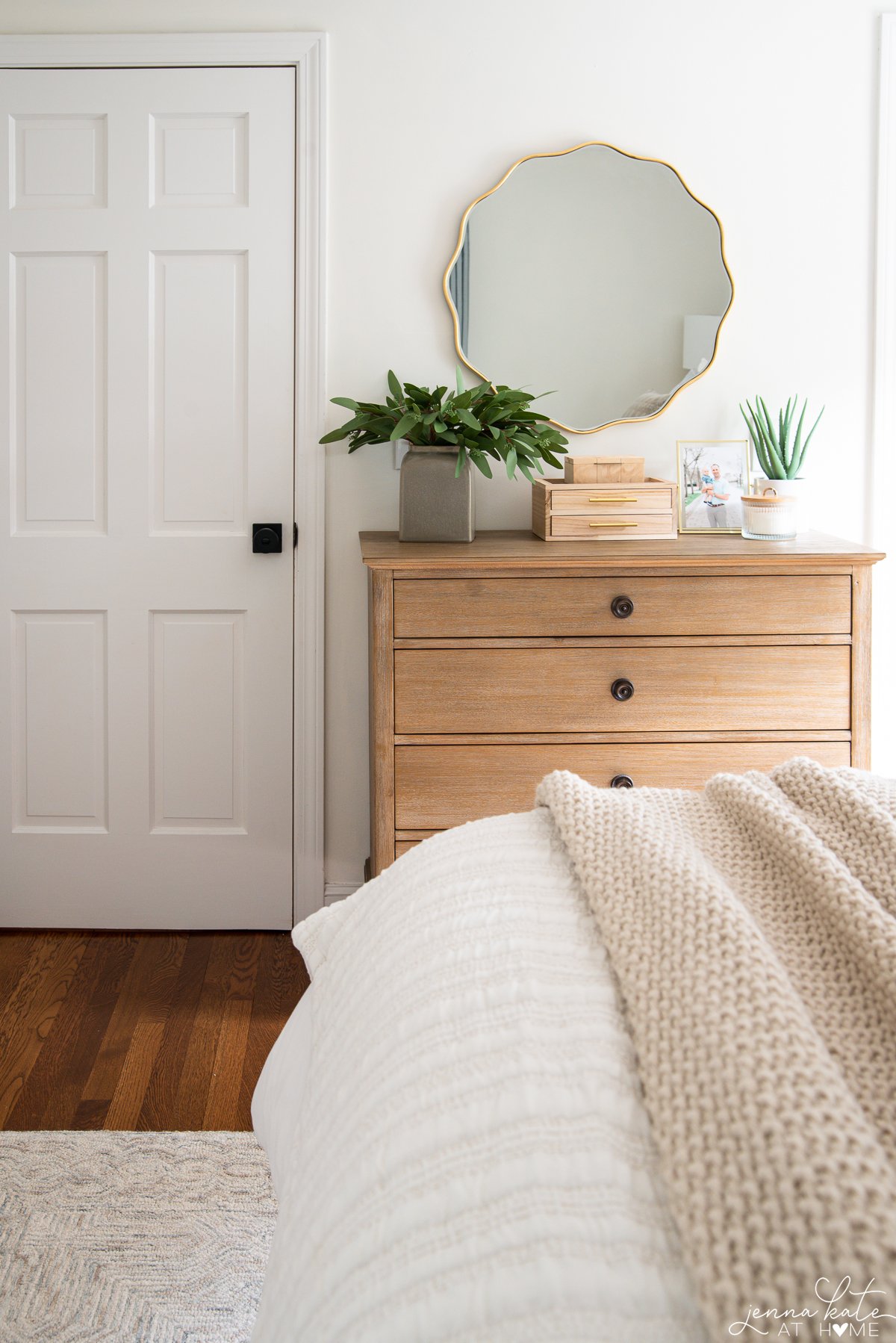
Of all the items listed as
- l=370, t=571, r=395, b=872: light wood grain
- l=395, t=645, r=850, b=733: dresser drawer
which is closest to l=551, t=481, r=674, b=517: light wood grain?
l=395, t=645, r=850, b=733: dresser drawer

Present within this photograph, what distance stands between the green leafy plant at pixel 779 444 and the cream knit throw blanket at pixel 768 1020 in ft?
5.02

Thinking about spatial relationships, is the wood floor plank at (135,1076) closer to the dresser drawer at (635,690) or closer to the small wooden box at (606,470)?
the dresser drawer at (635,690)

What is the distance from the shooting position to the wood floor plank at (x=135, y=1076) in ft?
6.04

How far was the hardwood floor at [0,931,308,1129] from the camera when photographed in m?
1.88

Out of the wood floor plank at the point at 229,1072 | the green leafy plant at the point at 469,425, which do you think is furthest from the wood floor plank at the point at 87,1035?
the green leafy plant at the point at 469,425

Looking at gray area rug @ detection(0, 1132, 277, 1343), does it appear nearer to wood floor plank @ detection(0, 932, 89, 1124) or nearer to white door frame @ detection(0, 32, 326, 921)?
wood floor plank @ detection(0, 932, 89, 1124)

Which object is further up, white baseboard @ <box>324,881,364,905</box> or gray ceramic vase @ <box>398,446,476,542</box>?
gray ceramic vase @ <box>398,446,476,542</box>

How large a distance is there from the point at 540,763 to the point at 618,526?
0.55 m

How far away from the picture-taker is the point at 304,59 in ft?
7.77

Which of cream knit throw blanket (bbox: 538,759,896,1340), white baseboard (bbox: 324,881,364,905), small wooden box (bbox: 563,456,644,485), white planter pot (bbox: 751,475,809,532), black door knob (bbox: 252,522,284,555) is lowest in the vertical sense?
white baseboard (bbox: 324,881,364,905)

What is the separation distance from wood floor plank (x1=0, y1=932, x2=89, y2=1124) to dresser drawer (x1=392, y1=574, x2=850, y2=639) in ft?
3.65

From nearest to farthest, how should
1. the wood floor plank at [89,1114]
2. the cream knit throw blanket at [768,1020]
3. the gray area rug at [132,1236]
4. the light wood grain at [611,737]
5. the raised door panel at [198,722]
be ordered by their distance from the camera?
1. the cream knit throw blanket at [768,1020]
2. the gray area rug at [132,1236]
3. the wood floor plank at [89,1114]
4. the light wood grain at [611,737]
5. the raised door panel at [198,722]

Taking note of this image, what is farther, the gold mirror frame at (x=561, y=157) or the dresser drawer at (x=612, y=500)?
the gold mirror frame at (x=561, y=157)

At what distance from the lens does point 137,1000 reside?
2.27 meters
